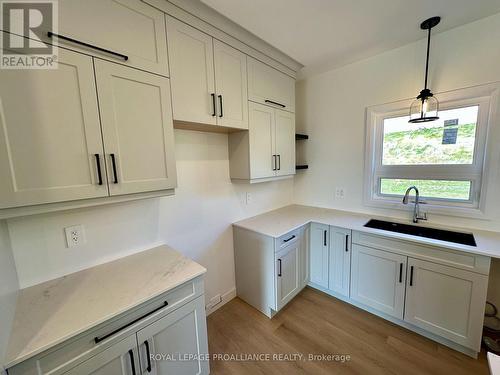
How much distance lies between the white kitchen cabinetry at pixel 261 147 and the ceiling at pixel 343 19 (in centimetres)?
60

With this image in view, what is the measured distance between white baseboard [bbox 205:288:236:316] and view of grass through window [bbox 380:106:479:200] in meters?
2.02

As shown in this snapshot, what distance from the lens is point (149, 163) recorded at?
1.27 meters

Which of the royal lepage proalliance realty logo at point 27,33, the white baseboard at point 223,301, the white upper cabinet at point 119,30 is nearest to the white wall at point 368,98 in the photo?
the white baseboard at point 223,301

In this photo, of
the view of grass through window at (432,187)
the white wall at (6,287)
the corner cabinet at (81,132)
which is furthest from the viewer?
the view of grass through window at (432,187)

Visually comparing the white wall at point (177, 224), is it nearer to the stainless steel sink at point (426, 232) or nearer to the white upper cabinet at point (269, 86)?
the white upper cabinet at point (269, 86)

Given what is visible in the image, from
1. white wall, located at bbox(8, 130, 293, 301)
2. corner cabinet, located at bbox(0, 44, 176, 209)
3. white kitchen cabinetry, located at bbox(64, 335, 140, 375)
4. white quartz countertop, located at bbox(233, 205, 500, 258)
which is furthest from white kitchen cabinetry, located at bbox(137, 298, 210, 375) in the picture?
white quartz countertop, located at bbox(233, 205, 500, 258)

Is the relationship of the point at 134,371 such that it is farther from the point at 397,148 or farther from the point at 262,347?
the point at 397,148

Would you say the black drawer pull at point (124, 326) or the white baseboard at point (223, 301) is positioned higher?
the black drawer pull at point (124, 326)

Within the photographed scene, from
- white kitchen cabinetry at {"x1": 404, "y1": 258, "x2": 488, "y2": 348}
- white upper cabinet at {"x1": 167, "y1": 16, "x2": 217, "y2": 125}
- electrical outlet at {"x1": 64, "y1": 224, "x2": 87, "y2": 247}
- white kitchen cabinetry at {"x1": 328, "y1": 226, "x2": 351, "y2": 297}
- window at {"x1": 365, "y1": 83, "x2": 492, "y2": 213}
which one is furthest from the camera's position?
white kitchen cabinetry at {"x1": 328, "y1": 226, "x2": 351, "y2": 297}

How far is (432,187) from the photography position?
1.99 m

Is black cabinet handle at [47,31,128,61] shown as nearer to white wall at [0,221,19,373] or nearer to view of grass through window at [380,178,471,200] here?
white wall at [0,221,19,373]

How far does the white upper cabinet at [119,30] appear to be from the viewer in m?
0.97

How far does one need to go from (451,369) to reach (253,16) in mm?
2937

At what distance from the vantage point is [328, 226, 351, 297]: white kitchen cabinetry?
6.75 feet
